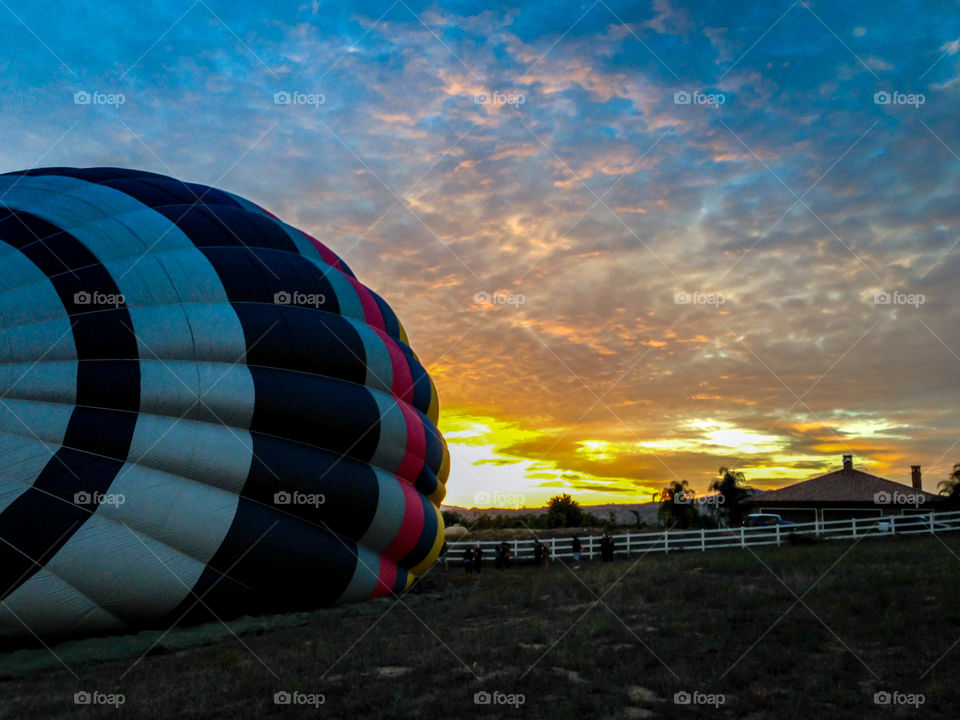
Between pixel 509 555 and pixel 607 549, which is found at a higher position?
pixel 607 549

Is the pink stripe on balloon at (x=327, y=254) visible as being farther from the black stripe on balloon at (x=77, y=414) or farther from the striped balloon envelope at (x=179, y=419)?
the black stripe on balloon at (x=77, y=414)

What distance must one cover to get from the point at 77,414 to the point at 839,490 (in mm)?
37654

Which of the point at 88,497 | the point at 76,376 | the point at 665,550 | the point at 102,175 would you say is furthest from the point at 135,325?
the point at 665,550

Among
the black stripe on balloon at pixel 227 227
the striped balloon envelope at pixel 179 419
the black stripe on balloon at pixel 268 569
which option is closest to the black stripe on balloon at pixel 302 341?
the striped balloon envelope at pixel 179 419

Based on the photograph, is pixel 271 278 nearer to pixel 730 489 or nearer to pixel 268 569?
pixel 268 569

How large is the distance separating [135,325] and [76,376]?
3.52 ft
